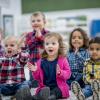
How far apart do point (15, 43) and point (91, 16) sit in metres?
3.26

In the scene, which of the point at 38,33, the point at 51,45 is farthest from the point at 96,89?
the point at 38,33

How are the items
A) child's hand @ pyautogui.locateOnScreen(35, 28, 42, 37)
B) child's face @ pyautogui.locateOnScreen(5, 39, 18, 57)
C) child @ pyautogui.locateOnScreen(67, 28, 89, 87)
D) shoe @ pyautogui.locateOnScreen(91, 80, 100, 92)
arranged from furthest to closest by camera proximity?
1. child's hand @ pyautogui.locateOnScreen(35, 28, 42, 37)
2. child @ pyautogui.locateOnScreen(67, 28, 89, 87)
3. child's face @ pyautogui.locateOnScreen(5, 39, 18, 57)
4. shoe @ pyautogui.locateOnScreen(91, 80, 100, 92)

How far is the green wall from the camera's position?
18.3ft

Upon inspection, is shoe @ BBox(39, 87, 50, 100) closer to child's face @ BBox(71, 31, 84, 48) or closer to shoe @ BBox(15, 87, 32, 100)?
shoe @ BBox(15, 87, 32, 100)

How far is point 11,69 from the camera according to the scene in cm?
254

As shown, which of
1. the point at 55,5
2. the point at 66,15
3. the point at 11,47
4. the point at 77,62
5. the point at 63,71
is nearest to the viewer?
the point at 63,71

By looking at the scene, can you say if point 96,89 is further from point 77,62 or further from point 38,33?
point 38,33

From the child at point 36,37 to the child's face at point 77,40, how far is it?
0.34m

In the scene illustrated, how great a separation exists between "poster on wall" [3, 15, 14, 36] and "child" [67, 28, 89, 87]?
2949 millimetres

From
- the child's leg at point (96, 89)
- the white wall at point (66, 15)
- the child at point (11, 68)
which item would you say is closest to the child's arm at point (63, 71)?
the child's leg at point (96, 89)

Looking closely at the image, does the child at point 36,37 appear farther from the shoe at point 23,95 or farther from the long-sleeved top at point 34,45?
the shoe at point 23,95

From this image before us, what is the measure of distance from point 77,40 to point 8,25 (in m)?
3.15

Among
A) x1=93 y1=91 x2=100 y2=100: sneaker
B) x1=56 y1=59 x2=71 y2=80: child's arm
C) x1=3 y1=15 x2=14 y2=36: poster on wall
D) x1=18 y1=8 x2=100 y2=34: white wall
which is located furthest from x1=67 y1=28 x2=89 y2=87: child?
x1=3 y1=15 x2=14 y2=36: poster on wall

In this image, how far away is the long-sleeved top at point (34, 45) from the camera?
302 cm
